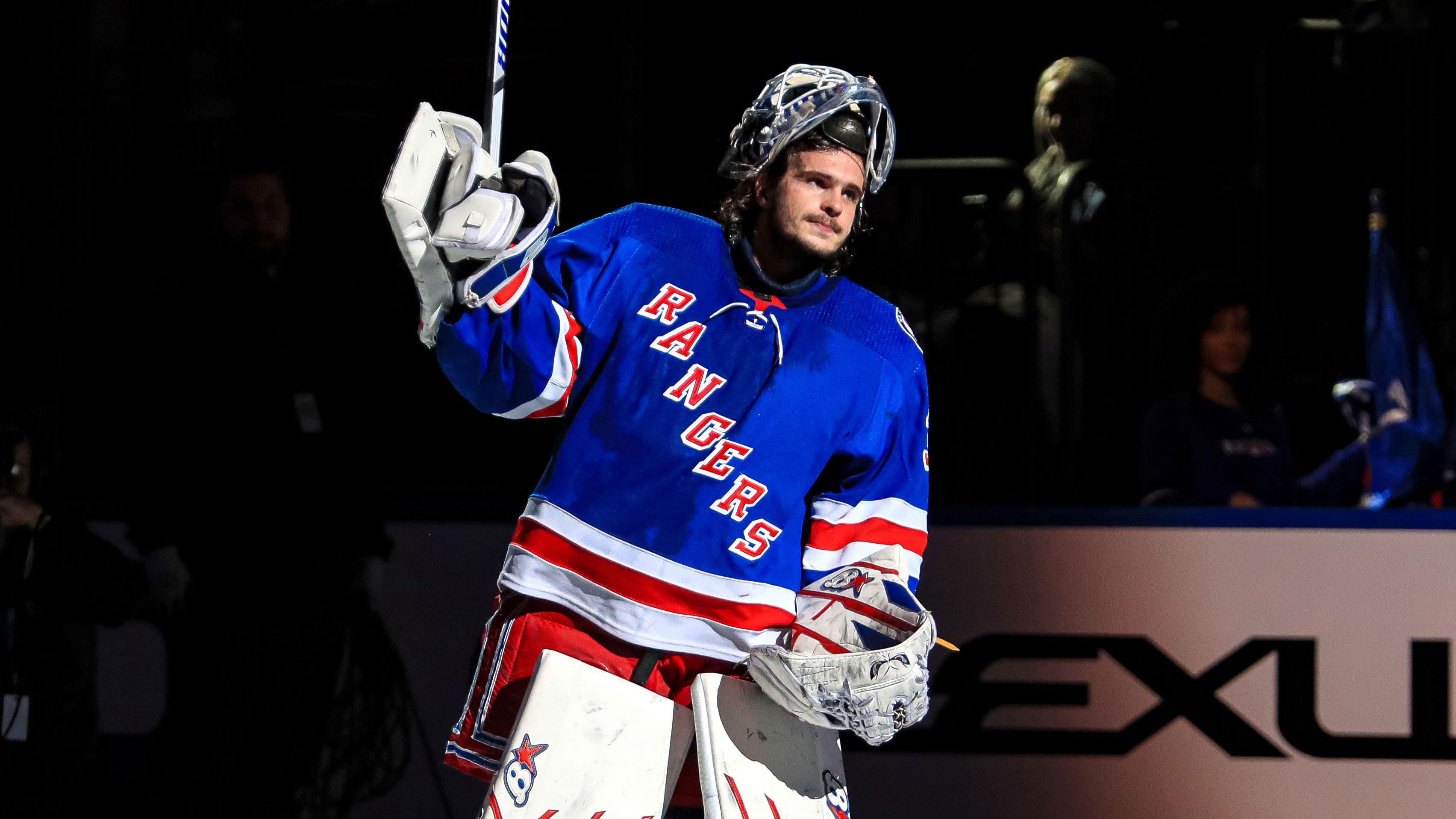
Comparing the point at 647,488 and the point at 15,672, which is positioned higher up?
the point at 647,488

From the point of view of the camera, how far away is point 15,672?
368cm

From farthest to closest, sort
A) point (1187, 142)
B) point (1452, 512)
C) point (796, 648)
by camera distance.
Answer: point (1187, 142) → point (1452, 512) → point (796, 648)

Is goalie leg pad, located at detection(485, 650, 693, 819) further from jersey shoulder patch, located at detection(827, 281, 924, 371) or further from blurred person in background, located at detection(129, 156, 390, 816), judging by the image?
blurred person in background, located at detection(129, 156, 390, 816)

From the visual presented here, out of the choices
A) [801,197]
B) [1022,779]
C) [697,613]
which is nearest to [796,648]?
[697,613]

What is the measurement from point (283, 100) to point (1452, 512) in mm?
2927

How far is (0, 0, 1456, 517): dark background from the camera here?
3814mm

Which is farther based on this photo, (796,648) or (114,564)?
(114,564)

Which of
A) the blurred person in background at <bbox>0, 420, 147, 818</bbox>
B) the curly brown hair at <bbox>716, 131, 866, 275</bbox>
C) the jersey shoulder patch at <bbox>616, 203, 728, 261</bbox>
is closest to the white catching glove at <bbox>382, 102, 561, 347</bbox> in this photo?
the jersey shoulder patch at <bbox>616, 203, 728, 261</bbox>

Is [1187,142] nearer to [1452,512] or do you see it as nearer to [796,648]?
[1452,512]

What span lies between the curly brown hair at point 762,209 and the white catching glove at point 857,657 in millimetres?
463

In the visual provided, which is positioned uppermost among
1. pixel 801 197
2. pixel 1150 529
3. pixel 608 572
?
pixel 801 197

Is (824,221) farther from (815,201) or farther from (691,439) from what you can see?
(691,439)

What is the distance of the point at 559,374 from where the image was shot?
205 cm

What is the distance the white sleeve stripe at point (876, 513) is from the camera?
216 centimetres
